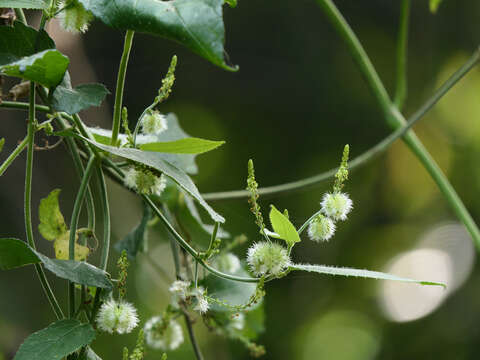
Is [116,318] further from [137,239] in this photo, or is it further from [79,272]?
[137,239]

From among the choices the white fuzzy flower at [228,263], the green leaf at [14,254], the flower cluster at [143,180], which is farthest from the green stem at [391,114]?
the green leaf at [14,254]

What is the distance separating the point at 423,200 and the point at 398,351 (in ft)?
2.27

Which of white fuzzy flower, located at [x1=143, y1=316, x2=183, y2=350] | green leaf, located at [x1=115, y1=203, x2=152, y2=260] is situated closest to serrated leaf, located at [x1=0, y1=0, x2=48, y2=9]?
green leaf, located at [x1=115, y1=203, x2=152, y2=260]

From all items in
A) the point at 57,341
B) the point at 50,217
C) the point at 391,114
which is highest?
the point at 391,114

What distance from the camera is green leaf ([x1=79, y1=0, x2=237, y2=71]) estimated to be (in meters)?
0.31

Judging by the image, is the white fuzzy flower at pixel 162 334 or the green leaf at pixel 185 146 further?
the white fuzzy flower at pixel 162 334

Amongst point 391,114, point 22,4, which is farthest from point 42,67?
point 391,114

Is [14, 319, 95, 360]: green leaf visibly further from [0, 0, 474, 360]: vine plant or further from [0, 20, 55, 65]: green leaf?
[0, 20, 55, 65]: green leaf

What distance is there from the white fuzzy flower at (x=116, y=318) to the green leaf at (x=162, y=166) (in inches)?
3.8

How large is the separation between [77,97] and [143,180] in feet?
0.27

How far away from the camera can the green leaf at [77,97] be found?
403 mm

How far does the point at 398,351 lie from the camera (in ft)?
8.50

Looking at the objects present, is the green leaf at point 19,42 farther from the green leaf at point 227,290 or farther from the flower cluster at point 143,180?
the green leaf at point 227,290

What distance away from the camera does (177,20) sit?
0.33 meters
